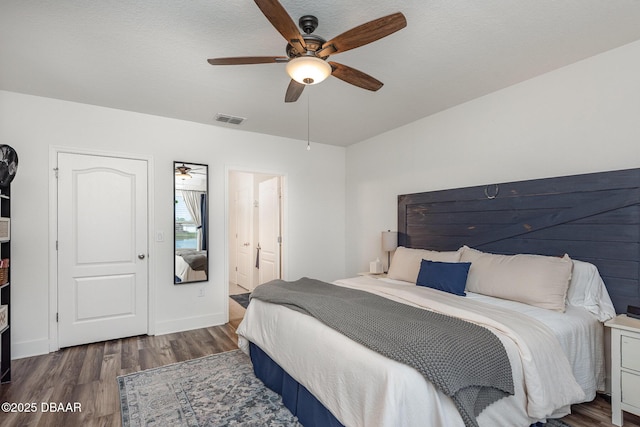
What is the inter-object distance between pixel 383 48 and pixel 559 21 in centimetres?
111

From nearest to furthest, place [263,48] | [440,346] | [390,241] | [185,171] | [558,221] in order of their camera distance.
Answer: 1. [440,346]
2. [263,48]
3. [558,221]
4. [185,171]
5. [390,241]

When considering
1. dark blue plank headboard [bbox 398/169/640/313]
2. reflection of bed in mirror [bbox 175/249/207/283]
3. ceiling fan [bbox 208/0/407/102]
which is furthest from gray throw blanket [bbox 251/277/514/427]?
reflection of bed in mirror [bbox 175/249/207/283]

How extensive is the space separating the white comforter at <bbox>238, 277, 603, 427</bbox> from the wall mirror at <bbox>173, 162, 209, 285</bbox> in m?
1.76

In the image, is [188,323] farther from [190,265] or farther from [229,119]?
[229,119]

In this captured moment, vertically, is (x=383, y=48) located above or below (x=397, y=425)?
above

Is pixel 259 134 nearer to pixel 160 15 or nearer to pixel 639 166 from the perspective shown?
pixel 160 15

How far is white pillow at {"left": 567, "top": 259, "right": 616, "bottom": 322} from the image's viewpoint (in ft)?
7.75

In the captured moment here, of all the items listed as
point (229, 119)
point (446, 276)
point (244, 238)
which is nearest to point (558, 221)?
point (446, 276)

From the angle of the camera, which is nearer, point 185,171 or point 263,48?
point 263,48

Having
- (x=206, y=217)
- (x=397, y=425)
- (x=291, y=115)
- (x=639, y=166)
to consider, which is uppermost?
(x=291, y=115)

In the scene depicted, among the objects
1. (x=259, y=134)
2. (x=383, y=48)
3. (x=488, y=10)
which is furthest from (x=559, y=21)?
(x=259, y=134)

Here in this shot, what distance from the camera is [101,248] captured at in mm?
3588

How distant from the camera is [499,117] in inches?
125

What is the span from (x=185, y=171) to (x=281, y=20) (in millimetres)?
2815
